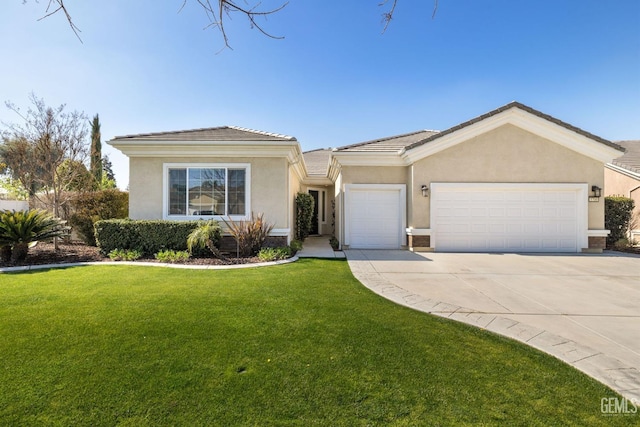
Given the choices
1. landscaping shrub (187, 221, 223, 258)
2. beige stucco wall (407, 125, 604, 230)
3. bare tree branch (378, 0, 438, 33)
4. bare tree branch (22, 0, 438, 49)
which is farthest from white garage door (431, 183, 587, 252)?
bare tree branch (22, 0, 438, 49)

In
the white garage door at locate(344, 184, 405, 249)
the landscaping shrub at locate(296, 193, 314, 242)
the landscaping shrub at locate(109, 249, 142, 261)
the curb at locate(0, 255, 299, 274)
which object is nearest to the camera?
the curb at locate(0, 255, 299, 274)

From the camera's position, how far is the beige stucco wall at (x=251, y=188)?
9992 millimetres

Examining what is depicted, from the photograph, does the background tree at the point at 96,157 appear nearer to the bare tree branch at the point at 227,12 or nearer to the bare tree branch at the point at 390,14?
the bare tree branch at the point at 227,12

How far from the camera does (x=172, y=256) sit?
332 inches

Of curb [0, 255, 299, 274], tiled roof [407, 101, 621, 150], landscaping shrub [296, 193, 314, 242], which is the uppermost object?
tiled roof [407, 101, 621, 150]

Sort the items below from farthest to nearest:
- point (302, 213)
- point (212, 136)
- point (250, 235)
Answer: point (302, 213), point (212, 136), point (250, 235)

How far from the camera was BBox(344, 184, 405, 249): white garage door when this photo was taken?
37.8ft

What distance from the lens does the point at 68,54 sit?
203 inches

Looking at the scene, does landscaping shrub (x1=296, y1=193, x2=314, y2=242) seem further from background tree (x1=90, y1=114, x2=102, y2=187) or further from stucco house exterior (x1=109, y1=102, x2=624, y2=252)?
background tree (x1=90, y1=114, x2=102, y2=187)

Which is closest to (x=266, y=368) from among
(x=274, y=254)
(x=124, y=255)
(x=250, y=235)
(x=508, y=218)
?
(x=274, y=254)

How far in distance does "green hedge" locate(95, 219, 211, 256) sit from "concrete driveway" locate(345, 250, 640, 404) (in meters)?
5.64

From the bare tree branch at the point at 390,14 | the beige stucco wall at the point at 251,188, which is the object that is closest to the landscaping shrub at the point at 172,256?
the beige stucco wall at the point at 251,188

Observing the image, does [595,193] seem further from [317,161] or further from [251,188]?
[317,161]

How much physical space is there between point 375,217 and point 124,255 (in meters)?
8.84
